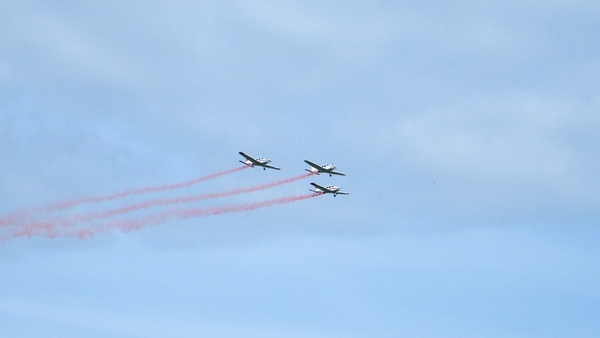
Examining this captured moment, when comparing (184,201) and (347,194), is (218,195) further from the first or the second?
(347,194)

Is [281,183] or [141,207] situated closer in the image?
[141,207]

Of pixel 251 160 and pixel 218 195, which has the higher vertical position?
pixel 251 160

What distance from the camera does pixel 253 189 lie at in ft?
393

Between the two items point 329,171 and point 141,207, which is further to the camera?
point 329,171

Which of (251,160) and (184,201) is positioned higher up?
(251,160)

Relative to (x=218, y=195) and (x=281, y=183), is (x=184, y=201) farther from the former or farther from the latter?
(x=281, y=183)

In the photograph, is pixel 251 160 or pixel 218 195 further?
pixel 251 160

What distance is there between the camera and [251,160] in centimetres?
12850

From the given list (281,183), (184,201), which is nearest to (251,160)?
(281,183)

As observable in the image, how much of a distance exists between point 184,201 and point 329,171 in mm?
23803

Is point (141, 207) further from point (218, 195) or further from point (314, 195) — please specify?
point (314, 195)

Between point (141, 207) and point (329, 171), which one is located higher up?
point (329, 171)

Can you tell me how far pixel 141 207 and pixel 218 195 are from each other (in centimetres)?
1105

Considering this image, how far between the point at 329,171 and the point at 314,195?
18.7ft
